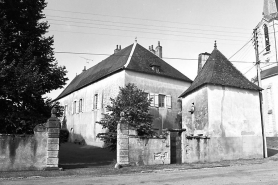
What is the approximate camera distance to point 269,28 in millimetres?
42438

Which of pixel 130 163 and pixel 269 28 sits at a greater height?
pixel 269 28

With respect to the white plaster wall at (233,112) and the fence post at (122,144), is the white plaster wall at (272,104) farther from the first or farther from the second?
the fence post at (122,144)

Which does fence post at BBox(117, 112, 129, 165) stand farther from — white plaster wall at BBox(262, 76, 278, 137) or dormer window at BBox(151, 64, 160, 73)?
white plaster wall at BBox(262, 76, 278, 137)

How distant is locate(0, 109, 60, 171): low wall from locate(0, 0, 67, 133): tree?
1.03 meters

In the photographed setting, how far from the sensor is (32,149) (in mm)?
12039

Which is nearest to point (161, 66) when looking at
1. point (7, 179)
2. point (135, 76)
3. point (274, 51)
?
point (135, 76)

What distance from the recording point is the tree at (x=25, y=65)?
486 inches

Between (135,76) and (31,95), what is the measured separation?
12.0 m

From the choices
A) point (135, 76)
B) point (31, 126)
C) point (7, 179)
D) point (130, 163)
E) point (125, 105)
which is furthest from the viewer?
point (135, 76)

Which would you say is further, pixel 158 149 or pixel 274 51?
pixel 274 51

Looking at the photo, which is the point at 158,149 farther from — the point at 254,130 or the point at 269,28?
the point at 269,28

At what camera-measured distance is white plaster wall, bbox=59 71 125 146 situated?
80.5 feet

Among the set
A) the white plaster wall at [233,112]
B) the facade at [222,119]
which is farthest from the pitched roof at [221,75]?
the white plaster wall at [233,112]

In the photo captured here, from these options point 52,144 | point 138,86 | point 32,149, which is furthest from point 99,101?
point 32,149
